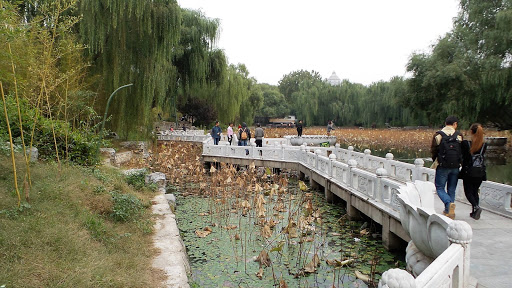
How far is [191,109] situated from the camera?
3262 centimetres

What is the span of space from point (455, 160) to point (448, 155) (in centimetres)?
12

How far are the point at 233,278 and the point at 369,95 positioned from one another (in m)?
40.7

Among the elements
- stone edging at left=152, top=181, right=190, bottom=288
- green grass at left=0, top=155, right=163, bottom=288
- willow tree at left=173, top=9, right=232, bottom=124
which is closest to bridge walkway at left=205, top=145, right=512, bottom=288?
stone edging at left=152, top=181, right=190, bottom=288

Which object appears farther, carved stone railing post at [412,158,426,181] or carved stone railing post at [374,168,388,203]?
carved stone railing post at [412,158,426,181]

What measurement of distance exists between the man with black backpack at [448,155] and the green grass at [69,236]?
3981 mm

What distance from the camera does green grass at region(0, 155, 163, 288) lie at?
10.7 feet

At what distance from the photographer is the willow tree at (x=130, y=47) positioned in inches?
484

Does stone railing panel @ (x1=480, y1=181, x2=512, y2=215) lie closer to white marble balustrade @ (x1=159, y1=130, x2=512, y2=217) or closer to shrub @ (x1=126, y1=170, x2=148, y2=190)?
white marble balustrade @ (x1=159, y1=130, x2=512, y2=217)

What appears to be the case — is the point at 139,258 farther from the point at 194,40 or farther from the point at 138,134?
the point at 194,40

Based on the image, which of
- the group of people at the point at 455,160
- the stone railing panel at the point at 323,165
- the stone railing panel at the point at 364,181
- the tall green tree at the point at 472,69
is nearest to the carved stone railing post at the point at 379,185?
the stone railing panel at the point at 364,181

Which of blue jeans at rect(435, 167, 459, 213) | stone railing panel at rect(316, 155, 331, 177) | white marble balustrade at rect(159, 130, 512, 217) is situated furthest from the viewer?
stone railing panel at rect(316, 155, 331, 177)

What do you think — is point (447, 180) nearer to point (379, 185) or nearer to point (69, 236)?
point (379, 185)

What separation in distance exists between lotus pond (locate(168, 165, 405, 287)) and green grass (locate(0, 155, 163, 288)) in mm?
932

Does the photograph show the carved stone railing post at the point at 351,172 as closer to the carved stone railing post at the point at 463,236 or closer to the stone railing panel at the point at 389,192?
the stone railing panel at the point at 389,192
